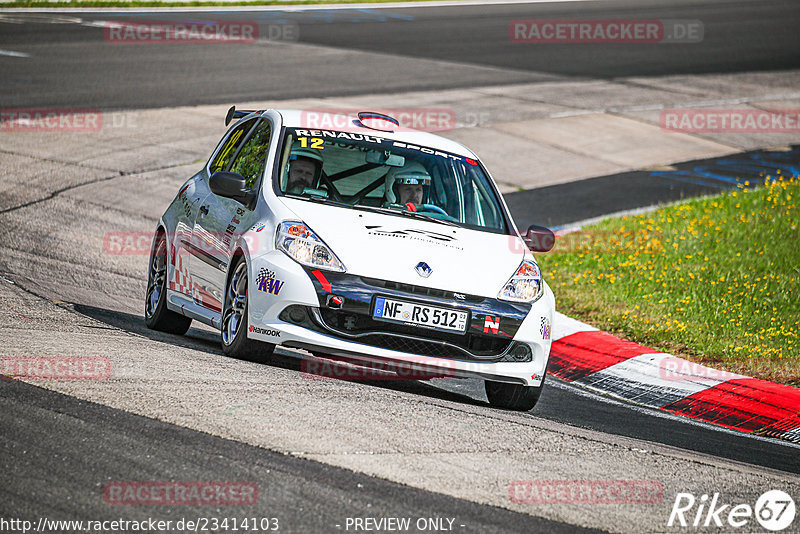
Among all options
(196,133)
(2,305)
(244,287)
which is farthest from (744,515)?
(196,133)

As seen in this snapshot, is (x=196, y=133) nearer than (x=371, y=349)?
No

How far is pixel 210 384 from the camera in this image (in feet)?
19.7

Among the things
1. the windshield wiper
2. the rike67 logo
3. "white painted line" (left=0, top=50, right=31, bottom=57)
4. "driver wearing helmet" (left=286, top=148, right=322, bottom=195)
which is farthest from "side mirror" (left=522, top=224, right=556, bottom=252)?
"white painted line" (left=0, top=50, right=31, bottom=57)

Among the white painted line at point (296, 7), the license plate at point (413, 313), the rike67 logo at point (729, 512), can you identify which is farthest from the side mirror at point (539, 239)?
the white painted line at point (296, 7)

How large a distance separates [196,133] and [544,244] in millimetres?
10393

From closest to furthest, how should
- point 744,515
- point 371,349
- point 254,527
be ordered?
point 254,527, point 744,515, point 371,349

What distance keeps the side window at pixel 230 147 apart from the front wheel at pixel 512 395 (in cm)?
262

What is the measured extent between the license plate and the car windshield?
1033mm

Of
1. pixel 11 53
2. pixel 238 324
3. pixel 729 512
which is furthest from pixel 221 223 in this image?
pixel 11 53

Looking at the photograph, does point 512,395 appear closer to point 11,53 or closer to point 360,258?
point 360,258

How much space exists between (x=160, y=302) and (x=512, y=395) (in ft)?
9.03

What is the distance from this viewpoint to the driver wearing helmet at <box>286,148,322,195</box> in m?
7.60

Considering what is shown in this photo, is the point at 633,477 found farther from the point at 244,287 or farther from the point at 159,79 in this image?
the point at 159,79

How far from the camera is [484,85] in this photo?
2297cm
